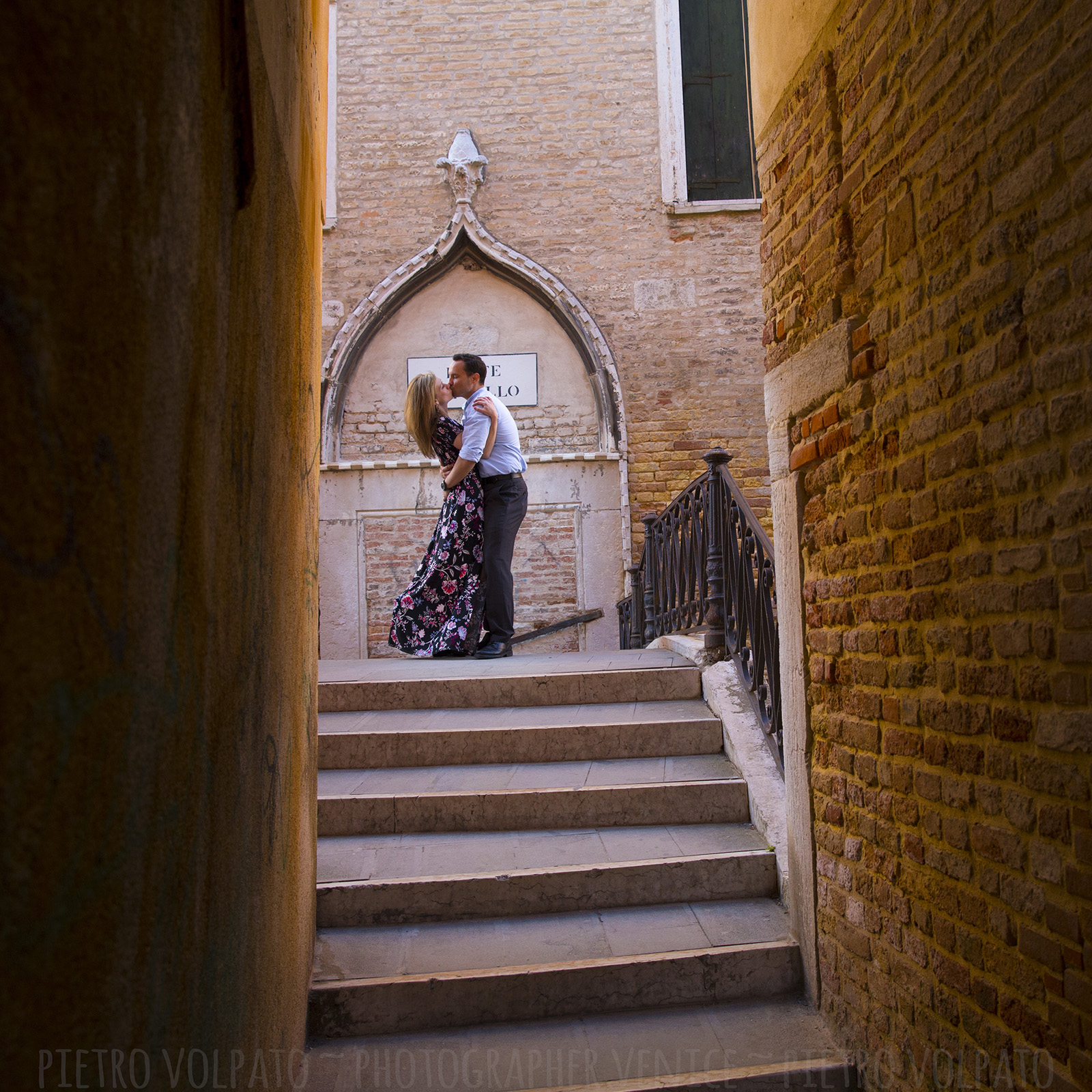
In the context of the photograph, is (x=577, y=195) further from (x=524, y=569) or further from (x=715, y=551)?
(x=715, y=551)

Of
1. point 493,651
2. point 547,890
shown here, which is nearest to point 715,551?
point 493,651

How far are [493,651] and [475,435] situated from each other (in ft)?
4.40

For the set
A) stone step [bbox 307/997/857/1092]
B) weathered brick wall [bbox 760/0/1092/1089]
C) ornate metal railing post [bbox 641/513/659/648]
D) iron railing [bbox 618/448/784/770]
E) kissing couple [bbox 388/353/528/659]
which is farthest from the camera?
ornate metal railing post [bbox 641/513/659/648]

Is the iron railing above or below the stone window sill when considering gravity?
below

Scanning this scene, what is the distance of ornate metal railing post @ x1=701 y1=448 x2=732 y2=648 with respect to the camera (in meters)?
4.62

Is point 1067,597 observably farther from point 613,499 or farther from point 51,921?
point 613,499

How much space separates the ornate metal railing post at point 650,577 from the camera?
20.7ft

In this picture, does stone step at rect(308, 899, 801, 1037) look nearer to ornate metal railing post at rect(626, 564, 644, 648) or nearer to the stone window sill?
ornate metal railing post at rect(626, 564, 644, 648)

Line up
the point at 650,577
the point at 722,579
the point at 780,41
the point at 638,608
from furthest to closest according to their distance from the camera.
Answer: the point at 638,608
the point at 650,577
the point at 722,579
the point at 780,41

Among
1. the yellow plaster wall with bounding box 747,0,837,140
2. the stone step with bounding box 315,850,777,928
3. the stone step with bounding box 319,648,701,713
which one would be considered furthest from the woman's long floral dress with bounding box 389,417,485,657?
the yellow plaster wall with bounding box 747,0,837,140

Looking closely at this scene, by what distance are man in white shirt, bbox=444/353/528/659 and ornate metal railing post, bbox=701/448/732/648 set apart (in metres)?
1.28

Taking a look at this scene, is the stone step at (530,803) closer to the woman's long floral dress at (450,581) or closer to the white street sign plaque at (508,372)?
the woman's long floral dress at (450,581)

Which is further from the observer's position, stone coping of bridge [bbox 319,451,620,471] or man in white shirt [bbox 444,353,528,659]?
stone coping of bridge [bbox 319,451,620,471]

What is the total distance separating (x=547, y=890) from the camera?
3223mm
